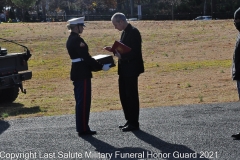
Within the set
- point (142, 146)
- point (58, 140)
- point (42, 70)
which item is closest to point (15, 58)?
point (58, 140)

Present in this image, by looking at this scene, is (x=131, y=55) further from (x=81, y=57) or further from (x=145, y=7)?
(x=145, y=7)

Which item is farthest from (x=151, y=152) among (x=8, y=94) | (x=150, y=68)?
(x=150, y=68)

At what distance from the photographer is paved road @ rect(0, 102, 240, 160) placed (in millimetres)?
7598

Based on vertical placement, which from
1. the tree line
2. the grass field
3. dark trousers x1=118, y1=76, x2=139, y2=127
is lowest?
the tree line

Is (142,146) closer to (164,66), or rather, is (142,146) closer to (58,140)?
(58,140)

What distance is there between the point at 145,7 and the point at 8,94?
64227mm

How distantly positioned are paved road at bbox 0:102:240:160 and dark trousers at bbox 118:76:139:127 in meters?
0.23

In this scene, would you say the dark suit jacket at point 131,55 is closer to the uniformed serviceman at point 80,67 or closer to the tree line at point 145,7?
the uniformed serviceman at point 80,67

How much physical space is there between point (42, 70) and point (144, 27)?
1817 cm

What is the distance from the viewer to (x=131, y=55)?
29.3 feet

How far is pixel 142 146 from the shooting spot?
313 inches

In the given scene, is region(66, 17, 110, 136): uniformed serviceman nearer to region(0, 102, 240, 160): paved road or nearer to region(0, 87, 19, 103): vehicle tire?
region(0, 102, 240, 160): paved road

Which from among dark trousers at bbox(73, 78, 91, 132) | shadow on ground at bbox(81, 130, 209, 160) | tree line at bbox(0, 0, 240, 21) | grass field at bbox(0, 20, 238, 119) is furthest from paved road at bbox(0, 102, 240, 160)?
tree line at bbox(0, 0, 240, 21)

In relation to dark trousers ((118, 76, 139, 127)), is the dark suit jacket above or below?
above
